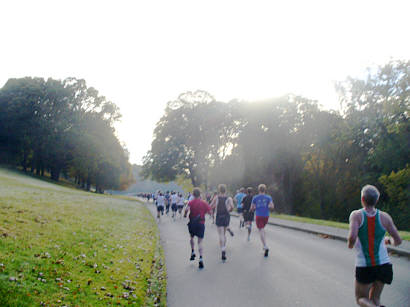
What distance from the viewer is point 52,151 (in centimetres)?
5650

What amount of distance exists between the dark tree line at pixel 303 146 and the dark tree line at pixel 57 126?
917 centimetres

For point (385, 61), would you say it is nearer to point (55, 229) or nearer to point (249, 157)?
point (249, 157)

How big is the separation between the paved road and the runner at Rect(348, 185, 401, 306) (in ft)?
5.03

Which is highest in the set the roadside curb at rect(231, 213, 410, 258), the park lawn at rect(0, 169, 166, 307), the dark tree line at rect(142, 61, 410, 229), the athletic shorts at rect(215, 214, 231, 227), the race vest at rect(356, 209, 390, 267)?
the dark tree line at rect(142, 61, 410, 229)

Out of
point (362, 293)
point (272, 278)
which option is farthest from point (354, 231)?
point (272, 278)

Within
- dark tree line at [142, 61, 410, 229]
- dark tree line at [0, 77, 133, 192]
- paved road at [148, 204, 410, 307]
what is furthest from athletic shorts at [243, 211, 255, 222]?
dark tree line at [0, 77, 133, 192]

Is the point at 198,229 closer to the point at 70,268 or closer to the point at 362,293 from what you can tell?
the point at 70,268

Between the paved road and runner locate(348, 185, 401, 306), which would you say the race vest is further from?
the paved road

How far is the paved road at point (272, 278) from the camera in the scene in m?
6.24

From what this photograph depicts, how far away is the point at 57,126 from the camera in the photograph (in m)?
56.6

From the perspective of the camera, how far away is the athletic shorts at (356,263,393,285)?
4465 mm

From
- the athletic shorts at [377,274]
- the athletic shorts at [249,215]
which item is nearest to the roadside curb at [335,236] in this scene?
the athletic shorts at [249,215]

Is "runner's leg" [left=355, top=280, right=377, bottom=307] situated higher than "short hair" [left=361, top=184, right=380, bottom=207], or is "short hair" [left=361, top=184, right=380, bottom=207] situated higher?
"short hair" [left=361, top=184, right=380, bottom=207]

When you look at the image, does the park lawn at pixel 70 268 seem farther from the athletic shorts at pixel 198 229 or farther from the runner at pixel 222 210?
the runner at pixel 222 210
